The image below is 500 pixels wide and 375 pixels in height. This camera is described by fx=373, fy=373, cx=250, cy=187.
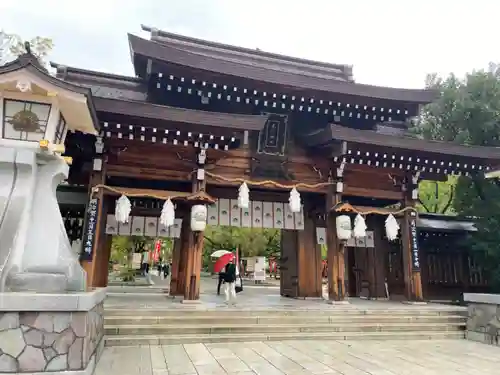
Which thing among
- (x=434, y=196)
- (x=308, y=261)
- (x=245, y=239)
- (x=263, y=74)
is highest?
(x=263, y=74)

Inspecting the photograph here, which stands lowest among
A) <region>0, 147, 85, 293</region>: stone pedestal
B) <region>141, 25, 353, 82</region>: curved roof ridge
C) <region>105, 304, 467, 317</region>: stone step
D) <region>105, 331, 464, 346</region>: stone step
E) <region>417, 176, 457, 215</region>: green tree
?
<region>105, 331, 464, 346</region>: stone step

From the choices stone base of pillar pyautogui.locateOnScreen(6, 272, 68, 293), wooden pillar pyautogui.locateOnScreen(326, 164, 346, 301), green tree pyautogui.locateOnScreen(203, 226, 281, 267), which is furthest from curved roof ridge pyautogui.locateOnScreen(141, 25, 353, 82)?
green tree pyautogui.locateOnScreen(203, 226, 281, 267)

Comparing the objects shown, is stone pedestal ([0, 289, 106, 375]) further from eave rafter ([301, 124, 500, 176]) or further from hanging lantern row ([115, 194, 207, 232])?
eave rafter ([301, 124, 500, 176])

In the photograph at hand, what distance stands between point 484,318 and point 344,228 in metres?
3.62

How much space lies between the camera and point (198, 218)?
8.83m

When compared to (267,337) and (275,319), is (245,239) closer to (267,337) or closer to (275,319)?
(275,319)

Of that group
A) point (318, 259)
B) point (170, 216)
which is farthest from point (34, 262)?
point (318, 259)

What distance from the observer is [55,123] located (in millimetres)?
5734

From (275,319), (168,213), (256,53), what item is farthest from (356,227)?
(256,53)

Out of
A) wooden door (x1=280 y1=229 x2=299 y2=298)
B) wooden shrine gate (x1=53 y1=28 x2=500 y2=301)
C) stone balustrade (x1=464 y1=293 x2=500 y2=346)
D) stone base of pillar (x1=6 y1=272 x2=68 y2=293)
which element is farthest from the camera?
wooden door (x1=280 y1=229 x2=299 y2=298)

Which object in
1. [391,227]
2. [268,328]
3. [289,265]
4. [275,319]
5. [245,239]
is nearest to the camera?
[268,328]

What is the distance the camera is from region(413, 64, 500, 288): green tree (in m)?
11.9

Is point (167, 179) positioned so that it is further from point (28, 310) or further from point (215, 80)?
point (28, 310)

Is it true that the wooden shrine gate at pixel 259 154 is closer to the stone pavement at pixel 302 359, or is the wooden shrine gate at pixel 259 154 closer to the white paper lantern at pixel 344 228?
the white paper lantern at pixel 344 228
